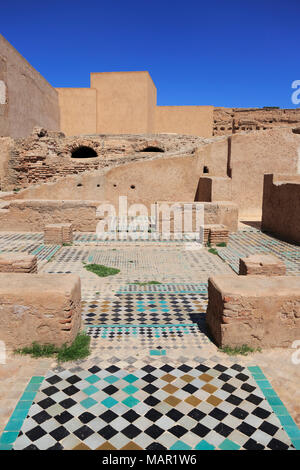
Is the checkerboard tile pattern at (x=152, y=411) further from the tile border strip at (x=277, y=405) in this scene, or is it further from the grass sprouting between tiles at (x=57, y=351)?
the grass sprouting between tiles at (x=57, y=351)

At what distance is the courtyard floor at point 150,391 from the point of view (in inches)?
104

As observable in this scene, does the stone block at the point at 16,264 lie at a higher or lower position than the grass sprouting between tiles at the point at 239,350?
higher

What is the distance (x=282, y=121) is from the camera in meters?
24.6

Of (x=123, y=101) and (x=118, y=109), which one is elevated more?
(x=123, y=101)

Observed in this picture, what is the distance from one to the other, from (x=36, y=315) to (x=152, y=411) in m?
1.60

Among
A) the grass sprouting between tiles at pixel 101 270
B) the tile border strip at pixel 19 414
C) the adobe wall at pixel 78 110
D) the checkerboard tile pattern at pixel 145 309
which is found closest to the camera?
the tile border strip at pixel 19 414

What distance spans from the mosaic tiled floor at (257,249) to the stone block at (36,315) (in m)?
3.99

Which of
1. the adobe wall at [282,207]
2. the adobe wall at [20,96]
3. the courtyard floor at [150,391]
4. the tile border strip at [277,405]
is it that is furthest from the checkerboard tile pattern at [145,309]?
the adobe wall at [20,96]

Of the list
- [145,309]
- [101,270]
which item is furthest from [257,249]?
[145,309]

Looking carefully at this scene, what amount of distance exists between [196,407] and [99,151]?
14553mm

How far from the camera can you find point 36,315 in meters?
3.82

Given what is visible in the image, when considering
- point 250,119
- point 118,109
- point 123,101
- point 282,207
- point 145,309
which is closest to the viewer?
point 145,309

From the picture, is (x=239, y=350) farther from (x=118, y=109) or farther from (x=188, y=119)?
(x=188, y=119)

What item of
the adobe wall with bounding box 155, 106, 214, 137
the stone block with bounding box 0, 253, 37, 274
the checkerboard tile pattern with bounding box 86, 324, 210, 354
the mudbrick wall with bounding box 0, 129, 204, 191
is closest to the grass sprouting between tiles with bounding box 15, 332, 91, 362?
the checkerboard tile pattern with bounding box 86, 324, 210, 354
